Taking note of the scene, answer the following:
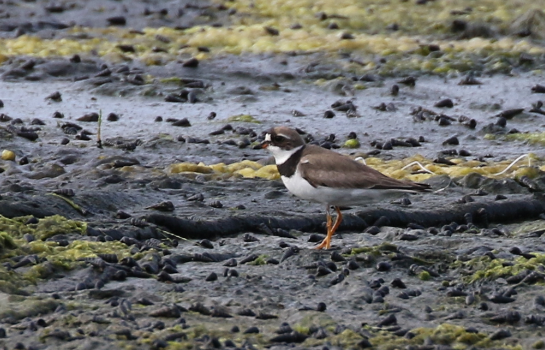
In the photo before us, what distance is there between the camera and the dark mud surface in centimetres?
628

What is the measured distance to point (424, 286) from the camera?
7191 millimetres

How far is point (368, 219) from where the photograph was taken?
9266 mm

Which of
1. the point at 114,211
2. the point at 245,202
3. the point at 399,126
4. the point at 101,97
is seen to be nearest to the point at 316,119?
the point at 399,126

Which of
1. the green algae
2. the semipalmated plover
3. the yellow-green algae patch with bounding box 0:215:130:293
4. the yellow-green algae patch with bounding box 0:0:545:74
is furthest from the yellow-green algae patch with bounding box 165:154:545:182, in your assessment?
the yellow-green algae patch with bounding box 0:0:545:74

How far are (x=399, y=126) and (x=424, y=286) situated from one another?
21.8 feet

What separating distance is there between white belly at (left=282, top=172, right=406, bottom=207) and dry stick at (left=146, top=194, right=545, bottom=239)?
0.92 m

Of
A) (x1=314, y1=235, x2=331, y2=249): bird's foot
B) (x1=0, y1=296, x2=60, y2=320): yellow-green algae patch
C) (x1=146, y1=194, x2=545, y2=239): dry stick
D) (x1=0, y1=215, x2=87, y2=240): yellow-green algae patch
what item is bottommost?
(x1=146, y1=194, x2=545, y2=239): dry stick

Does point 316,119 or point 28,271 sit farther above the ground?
point 28,271

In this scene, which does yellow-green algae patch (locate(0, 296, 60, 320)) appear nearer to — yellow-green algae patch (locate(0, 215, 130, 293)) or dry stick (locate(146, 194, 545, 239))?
yellow-green algae patch (locate(0, 215, 130, 293))

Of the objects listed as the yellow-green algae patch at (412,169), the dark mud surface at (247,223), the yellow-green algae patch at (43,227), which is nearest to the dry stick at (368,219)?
the dark mud surface at (247,223)

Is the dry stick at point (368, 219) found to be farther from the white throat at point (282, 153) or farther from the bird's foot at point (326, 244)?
the bird's foot at point (326, 244)

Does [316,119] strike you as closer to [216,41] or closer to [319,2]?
[216,41]

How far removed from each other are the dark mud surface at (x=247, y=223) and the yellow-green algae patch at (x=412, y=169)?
5 cm

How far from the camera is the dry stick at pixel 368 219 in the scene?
868cm
